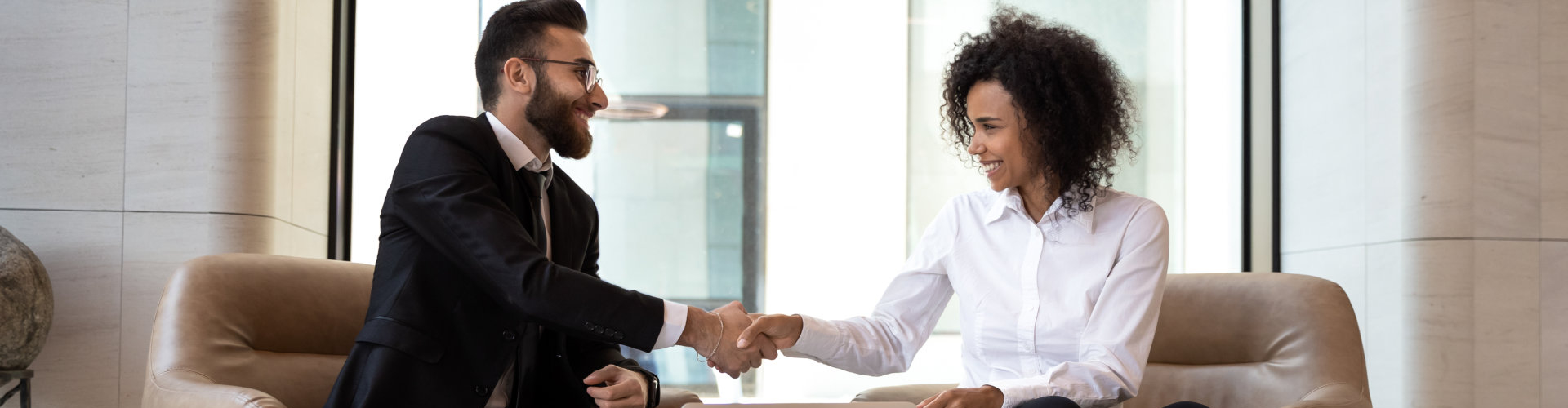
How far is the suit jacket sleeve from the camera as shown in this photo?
2.02 metres

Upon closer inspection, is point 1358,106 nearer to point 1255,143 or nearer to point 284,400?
point 1255,143

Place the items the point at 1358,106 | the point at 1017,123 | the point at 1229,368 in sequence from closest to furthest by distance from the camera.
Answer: the point at 1017,123
the point at 1229,368
the point at 1358,106

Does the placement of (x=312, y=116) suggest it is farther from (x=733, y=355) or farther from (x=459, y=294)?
(x=733, y=355)

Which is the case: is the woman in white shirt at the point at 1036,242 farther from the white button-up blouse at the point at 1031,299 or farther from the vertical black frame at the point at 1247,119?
the vertical black frame at the point at 1247,119

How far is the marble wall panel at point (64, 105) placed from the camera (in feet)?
9.64

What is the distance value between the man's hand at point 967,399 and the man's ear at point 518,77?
3.56 feet

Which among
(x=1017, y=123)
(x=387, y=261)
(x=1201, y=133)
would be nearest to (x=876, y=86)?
(x=1201, y=133)

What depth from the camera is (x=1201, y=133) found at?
3771 mm

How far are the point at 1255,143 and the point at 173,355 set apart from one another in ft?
10.6

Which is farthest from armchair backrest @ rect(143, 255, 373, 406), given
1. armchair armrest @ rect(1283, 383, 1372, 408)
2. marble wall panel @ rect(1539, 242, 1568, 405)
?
marble wall panel @ rect(1539, 242, 1568, 405)

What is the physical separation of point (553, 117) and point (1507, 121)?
2595mm

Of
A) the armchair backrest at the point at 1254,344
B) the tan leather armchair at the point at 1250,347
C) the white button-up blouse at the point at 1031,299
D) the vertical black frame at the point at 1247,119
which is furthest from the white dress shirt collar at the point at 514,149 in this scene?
the vertical black frame at the point at 1247,119

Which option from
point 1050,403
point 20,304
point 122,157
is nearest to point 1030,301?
point 1050,403

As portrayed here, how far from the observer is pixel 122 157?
298 cm
